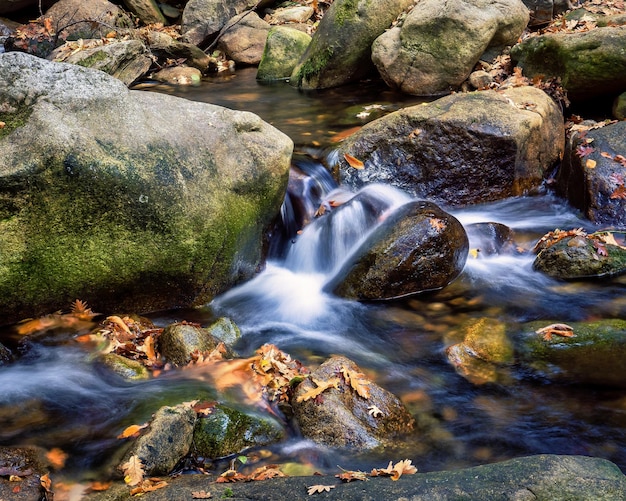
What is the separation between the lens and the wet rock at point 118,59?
11766 mm

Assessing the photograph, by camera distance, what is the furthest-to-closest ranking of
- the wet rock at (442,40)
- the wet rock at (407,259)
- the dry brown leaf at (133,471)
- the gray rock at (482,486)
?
the wet rock at (442,40)
the wet rock at (407,259)
the dry brown leaf at (133,471)
the gray rock at (482,486)

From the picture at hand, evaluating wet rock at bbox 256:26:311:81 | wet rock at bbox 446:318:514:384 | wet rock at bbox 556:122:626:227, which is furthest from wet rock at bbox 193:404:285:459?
wet rock at bbox 256:26:311:81

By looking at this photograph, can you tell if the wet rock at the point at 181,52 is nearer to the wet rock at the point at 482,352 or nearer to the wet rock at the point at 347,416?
the wet rock at the point at 482,352

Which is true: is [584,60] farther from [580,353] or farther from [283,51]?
[283,51]

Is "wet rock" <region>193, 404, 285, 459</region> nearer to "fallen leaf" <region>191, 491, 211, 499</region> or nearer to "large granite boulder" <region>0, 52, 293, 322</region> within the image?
"fallen leaf" <region>191, 491, 211, 499</region>

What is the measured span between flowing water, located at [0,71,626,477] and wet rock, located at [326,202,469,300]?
0.16 metres

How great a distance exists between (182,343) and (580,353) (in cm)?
327

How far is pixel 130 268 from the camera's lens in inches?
209

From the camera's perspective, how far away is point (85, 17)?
49.3ft

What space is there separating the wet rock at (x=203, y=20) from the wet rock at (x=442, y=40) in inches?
262

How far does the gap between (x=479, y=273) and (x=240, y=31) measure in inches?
463

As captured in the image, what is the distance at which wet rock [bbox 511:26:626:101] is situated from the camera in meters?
8.69

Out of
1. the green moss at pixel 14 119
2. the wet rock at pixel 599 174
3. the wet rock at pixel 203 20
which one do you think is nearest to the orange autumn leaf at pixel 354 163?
the wet rock at pixel 599 174

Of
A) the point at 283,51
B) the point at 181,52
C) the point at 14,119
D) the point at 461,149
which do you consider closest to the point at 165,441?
the point at 14,119
